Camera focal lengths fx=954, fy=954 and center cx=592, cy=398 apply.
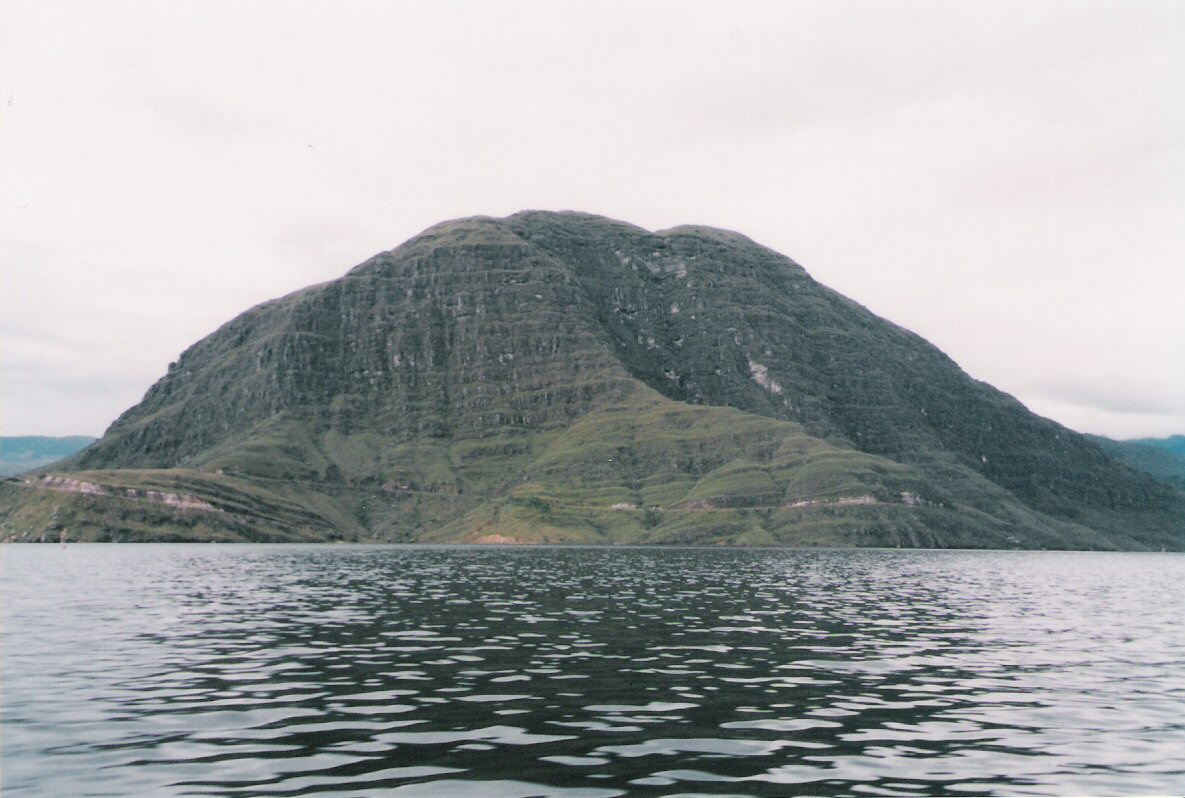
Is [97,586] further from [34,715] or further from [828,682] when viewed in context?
[828,682]

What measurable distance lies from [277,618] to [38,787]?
47.1 m

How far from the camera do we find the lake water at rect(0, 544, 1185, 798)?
2764cm

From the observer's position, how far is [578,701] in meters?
38.4

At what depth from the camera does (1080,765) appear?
30516 mm

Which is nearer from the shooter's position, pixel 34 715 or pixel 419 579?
pixel 34 715

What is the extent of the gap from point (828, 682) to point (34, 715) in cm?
3340

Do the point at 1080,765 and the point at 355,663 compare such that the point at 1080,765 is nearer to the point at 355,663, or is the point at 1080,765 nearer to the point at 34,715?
the point at 355,663

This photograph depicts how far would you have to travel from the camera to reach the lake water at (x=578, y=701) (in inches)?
1088

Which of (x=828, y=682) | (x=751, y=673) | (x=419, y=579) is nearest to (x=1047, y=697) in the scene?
(x=828, y=682)

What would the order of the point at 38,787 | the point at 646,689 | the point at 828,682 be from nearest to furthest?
the point at 38,787 < the point at 646,689 < the point at 828,682

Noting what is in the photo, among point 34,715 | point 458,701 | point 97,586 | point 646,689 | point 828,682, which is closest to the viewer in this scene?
point 34,715

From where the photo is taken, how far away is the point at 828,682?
148 feet

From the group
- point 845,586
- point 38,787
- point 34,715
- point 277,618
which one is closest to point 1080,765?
point 38,787

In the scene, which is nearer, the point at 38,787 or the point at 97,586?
the point at 38,787
